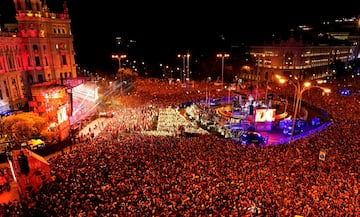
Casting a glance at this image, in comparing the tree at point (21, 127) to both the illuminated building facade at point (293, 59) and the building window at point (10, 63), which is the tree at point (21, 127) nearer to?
the building window at point (10, 63)

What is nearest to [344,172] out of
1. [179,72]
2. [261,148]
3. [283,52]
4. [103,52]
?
[261,148]

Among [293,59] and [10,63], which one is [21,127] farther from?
[293,59]

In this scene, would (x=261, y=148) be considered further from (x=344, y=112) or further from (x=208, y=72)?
(x=208, y=72)

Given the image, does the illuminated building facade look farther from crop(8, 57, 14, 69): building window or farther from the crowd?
the crowd

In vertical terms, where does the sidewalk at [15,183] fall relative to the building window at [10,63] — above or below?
below

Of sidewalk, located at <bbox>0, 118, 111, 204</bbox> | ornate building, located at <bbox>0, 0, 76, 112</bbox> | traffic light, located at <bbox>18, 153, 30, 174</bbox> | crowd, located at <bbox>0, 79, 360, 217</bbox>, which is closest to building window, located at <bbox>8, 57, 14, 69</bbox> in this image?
ornate building, located at <bbox>0, 0, 76, 112</bbox>

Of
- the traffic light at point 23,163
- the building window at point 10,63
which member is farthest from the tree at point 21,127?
the building window at point 10,63

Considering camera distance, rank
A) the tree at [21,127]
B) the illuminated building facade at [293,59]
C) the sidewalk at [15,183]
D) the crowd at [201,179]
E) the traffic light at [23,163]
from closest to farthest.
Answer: the crowd at [201,179]
the traffic light at [23,163]
the sidewalk at [15,183]
the tree at [21,127]
the illuminated building facade at [293,59]
